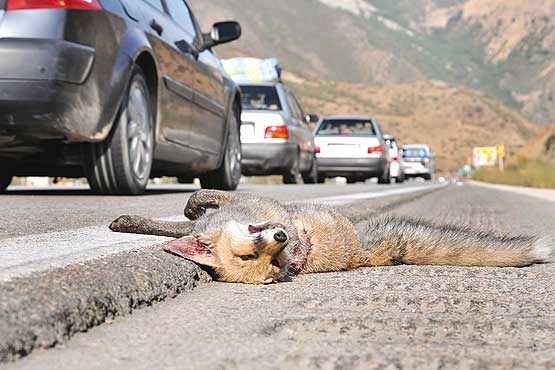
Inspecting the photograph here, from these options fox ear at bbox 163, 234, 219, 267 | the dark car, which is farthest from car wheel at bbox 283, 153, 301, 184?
fox ear at bbox 163, 234, 219, 267

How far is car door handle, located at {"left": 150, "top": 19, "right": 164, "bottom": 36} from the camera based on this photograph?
7.91 meters

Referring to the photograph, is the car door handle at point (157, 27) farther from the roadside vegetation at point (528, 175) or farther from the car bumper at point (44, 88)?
the roadside vegetation at point (528, 175)

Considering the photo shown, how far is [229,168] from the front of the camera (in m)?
11.0

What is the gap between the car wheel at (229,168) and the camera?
35.4 feet

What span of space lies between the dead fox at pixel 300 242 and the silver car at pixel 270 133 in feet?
37.4

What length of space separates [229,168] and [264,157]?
5175 mm

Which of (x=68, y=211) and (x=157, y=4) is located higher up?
(x=157, y=4)

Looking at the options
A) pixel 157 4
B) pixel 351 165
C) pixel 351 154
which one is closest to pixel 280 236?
pixel 157 4

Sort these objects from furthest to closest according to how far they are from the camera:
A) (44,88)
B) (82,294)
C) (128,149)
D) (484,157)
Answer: (484,157), (128,149), (44,88), (82,294)

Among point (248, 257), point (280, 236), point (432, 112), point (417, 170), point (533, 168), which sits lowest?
point (417, 170)

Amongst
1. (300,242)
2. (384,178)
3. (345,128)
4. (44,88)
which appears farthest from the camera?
(384,178)

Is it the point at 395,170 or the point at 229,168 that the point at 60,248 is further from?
the point at 395,170

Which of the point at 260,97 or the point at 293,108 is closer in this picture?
the point at 260,97

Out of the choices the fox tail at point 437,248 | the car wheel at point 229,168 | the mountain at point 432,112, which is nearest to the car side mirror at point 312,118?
the car wheel at point 229,168
